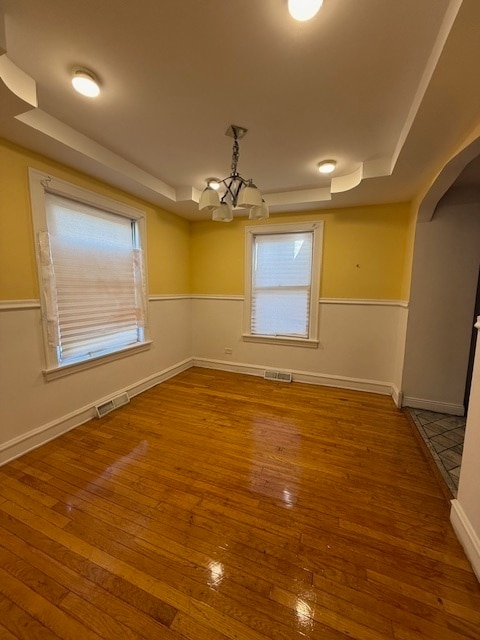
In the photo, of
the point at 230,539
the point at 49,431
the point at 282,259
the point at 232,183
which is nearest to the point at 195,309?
the point at 282,259

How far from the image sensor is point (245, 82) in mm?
1522

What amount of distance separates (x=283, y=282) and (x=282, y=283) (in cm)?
2

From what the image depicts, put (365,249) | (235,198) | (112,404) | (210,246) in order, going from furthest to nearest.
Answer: (210,246) < (365,249) < (112,404) < (235,198)

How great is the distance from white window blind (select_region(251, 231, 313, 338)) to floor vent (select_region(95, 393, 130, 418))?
1997 mm

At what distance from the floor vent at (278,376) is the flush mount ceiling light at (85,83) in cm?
343

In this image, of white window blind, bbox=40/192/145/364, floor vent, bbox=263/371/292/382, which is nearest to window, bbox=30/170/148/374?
white window blind, bbox=40/192/145/364

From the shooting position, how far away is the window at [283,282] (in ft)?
11.6

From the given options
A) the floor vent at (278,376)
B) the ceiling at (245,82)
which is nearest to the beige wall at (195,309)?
the floor vent at (278,376)

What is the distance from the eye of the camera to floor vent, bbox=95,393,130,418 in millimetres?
2676

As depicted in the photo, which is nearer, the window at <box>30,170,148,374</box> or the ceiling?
the ceiling

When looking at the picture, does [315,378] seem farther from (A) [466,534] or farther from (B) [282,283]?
(A) [466,534]

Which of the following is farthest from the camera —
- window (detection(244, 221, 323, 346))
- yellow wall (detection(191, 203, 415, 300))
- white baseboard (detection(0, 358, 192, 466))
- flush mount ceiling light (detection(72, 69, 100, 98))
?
window (detection(244, 221, 323, 346))

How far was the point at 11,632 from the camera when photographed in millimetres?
1007

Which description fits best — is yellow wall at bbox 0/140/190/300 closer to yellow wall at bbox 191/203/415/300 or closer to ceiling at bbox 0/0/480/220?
ceiling at bbox 0/0/480/220
